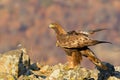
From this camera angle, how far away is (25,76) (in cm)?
2194

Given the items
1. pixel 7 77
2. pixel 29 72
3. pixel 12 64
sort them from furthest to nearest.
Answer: pixel 29 72 → pixel 12 64 → pixel 7 77

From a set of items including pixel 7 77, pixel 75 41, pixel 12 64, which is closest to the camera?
pixel 7 77

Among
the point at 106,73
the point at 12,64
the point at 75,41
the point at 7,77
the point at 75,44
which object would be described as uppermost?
the point at 75,41

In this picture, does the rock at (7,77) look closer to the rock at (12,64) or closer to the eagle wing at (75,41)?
the rock at (12,64)

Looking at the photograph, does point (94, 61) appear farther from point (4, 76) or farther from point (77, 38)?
point (4, 76)

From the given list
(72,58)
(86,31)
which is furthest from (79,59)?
(86,31)

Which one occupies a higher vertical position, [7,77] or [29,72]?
[29,72]

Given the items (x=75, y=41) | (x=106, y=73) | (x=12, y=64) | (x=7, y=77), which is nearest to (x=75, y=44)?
(x=75, y=41)

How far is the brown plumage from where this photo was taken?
2119cm

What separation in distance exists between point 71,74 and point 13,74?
3.26 meters

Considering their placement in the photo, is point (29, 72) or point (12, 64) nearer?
point (12, 64)

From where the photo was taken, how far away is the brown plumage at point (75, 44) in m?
21.2

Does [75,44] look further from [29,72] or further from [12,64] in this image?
[29,72]

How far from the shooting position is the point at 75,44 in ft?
70.5
